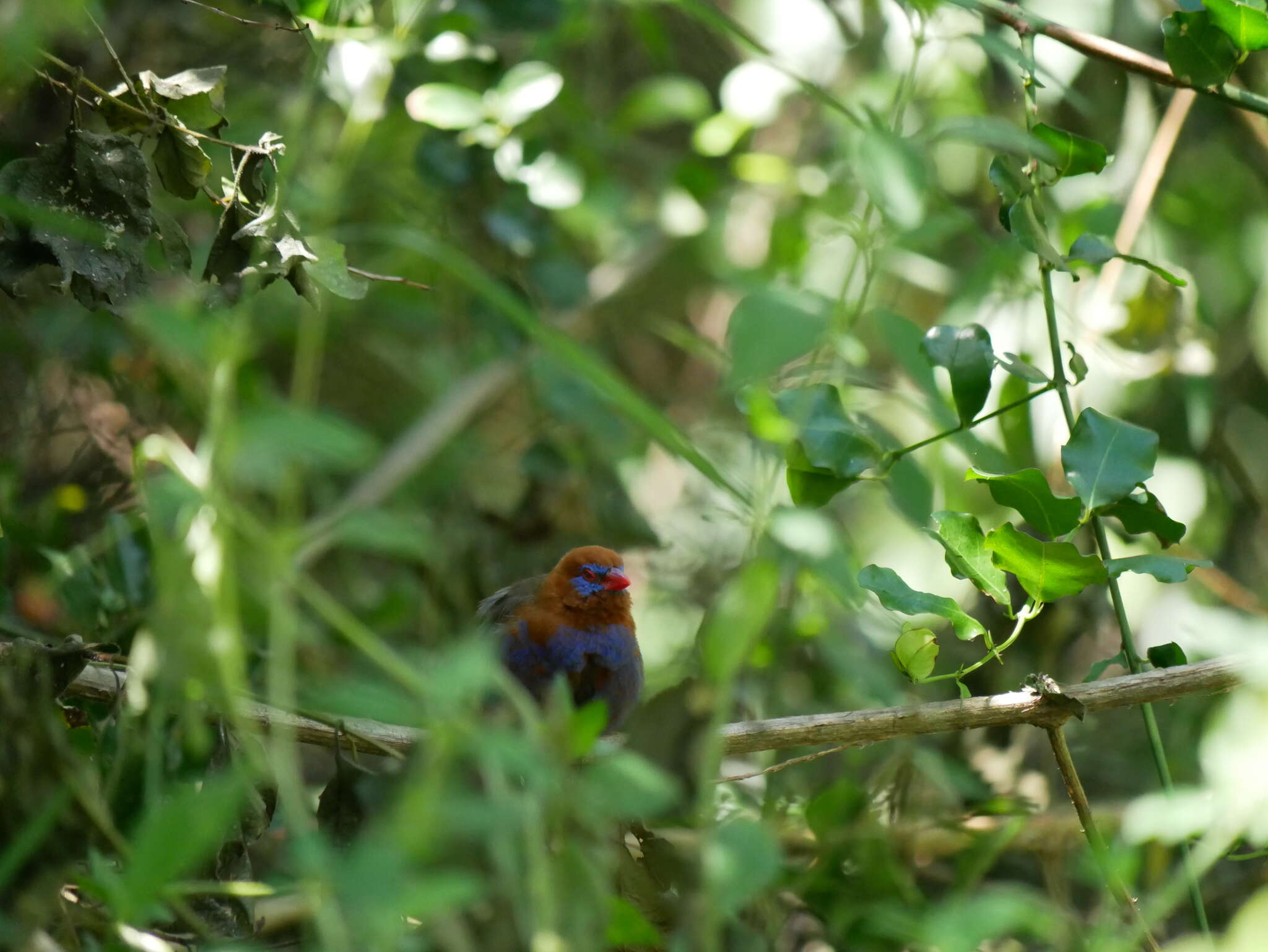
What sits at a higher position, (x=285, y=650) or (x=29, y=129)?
(x=285, y=650)

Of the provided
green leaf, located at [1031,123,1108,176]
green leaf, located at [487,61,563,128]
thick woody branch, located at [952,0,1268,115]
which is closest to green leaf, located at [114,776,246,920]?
green leaf, located at [1031,123,1108,176]

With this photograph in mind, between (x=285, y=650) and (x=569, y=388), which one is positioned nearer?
(x=285, y=650)

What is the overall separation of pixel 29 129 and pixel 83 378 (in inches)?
40.5

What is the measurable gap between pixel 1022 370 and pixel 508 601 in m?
1.93

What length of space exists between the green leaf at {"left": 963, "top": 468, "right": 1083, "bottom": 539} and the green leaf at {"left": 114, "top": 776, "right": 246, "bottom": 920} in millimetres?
1112

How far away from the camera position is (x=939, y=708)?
6.09ft

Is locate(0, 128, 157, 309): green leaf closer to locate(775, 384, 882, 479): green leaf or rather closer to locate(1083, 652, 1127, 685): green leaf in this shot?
locate(775, 384, 882, 479): green leaf

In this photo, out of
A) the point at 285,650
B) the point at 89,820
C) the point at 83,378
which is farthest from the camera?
the point at 83,378

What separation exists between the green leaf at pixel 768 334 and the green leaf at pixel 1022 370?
55 centimetres

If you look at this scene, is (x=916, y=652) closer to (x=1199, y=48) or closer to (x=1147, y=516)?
(x=1147, y=516)

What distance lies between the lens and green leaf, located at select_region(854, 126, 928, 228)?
151 cm

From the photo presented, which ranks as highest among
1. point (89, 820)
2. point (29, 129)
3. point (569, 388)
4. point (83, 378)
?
Result: point (29, 129)

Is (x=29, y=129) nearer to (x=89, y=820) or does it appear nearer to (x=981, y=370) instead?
(x=89, y=820)

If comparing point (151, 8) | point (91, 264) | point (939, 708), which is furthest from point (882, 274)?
point (91, 264)
